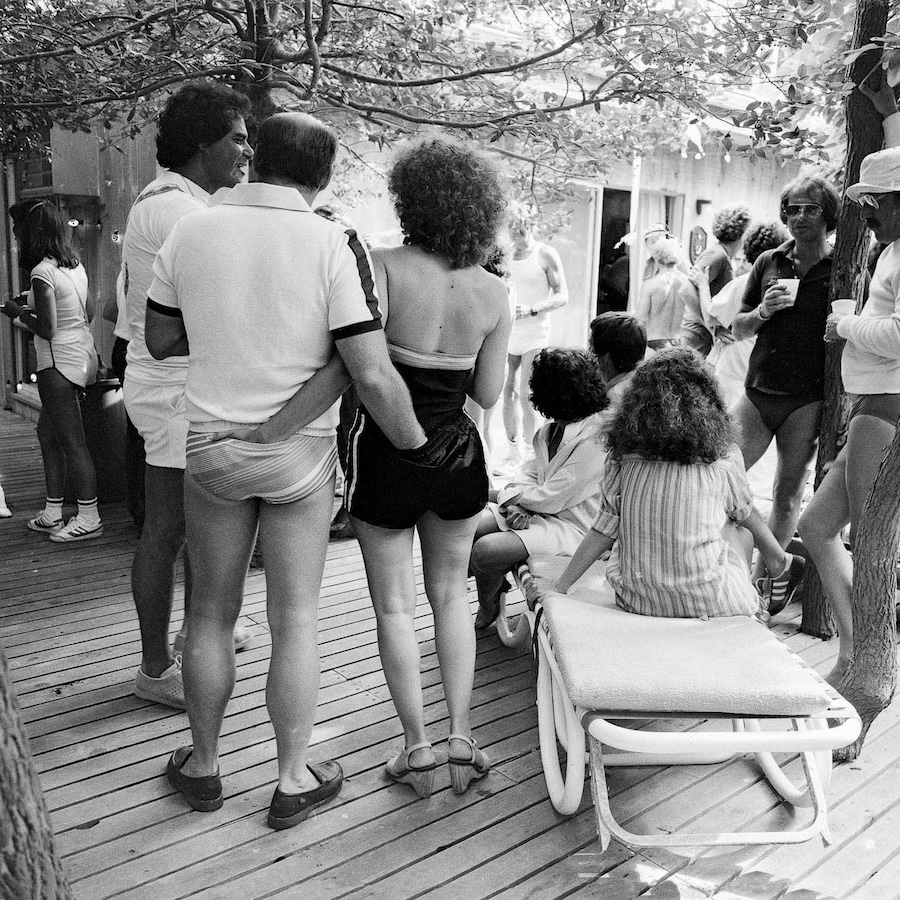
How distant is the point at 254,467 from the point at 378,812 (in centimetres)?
104

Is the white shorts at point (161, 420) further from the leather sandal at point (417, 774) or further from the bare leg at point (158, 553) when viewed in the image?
the leather sandal at point (417, 774)

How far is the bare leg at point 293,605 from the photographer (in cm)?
240

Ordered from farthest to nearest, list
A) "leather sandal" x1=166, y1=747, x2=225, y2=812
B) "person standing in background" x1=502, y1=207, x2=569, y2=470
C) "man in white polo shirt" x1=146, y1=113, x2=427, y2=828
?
"person standing in background" x1=502, y1=207, x2=569, y2=470 < "leather sandal" x1=166, y1=747, x2=225, y2=812 < "man in white polo shirt" x1=146, y1=113, x2=427, y2=828

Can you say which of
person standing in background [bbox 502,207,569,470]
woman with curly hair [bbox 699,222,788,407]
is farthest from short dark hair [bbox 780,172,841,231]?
person standing in background [bbox 502,207,569,470]

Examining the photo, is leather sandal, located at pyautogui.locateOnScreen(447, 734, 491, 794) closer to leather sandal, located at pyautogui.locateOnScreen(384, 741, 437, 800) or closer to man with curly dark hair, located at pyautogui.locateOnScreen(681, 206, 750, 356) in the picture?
leather sandal, located at pyautogui.locateOnScreen(384, 741, 437, 800)

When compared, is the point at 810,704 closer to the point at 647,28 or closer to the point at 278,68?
the point at 647,28

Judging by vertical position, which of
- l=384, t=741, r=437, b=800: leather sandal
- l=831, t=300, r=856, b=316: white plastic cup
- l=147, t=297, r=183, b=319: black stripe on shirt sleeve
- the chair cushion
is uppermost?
l=147, t=297, r=183, b=319: black stripe on shirt sleeve

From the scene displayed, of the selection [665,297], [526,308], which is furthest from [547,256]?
[665,297]

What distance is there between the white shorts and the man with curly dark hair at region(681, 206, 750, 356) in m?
4.00

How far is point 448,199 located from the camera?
97.0 inches

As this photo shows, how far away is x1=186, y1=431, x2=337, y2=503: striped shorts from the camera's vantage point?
2.30 metres

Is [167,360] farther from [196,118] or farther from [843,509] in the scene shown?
[843,509]

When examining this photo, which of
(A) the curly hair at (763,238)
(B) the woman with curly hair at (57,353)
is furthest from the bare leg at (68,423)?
(A) the curly hair at (763,238)

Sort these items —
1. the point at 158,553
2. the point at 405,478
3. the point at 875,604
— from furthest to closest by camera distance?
1. the point at 158,553
2. the point at 875,604
3. the point at 405,478
